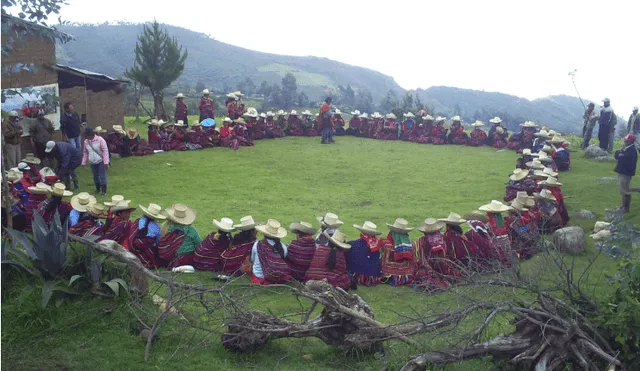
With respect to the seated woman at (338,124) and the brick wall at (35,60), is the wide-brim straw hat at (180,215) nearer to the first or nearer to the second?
the brick wall at (35,60)

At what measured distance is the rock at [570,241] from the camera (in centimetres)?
966

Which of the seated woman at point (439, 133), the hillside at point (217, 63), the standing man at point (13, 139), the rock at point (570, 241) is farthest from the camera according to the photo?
the hillside at point (217, 63)

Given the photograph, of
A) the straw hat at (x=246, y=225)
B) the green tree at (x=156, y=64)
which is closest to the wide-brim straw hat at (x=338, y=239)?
the straw hat at (x=246, y=225)

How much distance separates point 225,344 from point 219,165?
10.5 meters

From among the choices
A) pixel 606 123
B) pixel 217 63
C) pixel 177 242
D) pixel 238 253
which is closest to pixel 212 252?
pixel 238 253

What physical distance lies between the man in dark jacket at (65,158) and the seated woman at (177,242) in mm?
4852

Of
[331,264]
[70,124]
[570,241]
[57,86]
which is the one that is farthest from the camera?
[57,86]

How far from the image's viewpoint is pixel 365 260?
27.5ft

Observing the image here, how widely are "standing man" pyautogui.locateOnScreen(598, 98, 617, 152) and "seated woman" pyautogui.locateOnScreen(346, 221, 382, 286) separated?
12476 millimetres

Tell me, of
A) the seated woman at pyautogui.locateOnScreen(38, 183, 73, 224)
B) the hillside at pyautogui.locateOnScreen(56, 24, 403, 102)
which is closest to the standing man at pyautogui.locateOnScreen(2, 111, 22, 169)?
the seated woman at pyautogui.locateOnScreen(38, 183, 73, 224)

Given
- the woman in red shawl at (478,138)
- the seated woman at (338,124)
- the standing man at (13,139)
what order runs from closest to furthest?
the standing man at (13,139)
the woman in red shawl at (478,138)
the seated woman at (338,124)

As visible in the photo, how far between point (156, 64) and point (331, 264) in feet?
58.2

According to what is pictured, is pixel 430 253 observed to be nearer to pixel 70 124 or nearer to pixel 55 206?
pixel 55 206

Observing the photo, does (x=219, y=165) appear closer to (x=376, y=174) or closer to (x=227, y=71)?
(x=376, y=174)
